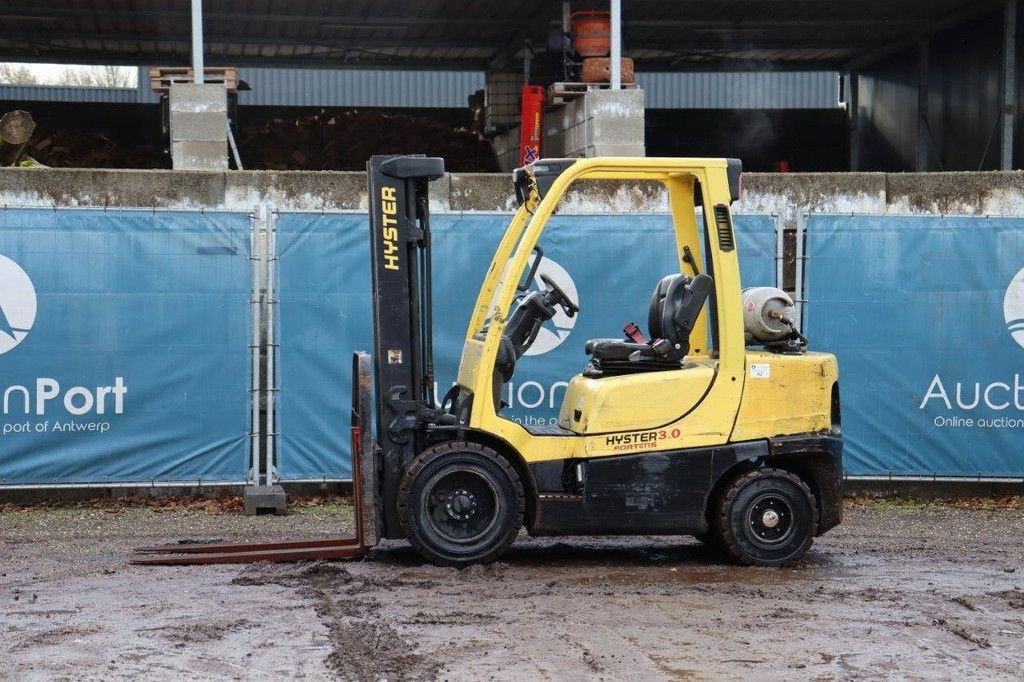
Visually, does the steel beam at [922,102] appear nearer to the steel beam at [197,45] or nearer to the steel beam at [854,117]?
the steel beam at [854,117]

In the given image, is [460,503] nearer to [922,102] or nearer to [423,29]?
[423,29]

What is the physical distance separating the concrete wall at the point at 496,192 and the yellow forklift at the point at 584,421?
3.33 meters

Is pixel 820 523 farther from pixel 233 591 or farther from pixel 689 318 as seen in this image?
pixel 233 591

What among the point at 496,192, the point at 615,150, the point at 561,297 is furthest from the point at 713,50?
the point at 561,297

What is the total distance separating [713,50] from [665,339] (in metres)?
16.3

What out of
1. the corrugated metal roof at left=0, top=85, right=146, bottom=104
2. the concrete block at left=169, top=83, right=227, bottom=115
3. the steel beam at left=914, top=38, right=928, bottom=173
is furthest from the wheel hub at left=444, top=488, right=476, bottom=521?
the corrugated metal roof at left=0, top=85, right=146, bottom=104

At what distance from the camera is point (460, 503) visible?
26.1 ft

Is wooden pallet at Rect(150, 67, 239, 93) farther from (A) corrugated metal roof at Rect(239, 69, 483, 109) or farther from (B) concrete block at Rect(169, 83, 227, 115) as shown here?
(A) corrugated metal roof at Rect(239, 69, 483, 109)

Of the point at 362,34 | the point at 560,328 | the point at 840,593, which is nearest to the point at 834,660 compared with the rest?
the point at 840,593

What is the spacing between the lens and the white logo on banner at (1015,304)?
11124 millimetres

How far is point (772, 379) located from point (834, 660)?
2509 mm

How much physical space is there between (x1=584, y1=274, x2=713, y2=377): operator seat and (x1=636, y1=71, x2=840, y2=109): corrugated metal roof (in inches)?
908

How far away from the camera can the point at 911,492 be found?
11.3 metres

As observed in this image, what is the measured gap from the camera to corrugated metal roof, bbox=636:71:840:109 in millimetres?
31328
